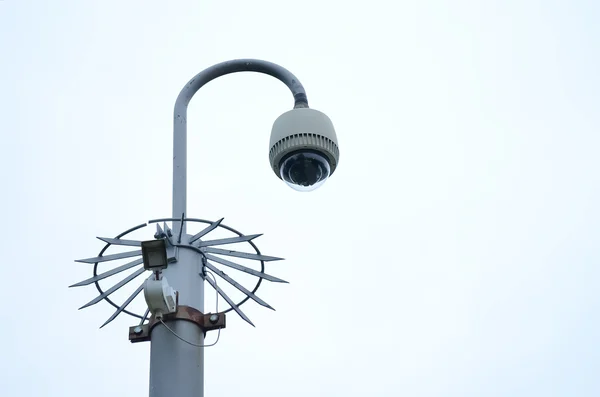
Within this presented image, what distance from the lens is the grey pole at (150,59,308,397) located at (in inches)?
206

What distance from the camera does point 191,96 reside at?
6.64m

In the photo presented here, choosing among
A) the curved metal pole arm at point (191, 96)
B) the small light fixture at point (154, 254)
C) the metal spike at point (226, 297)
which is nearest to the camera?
the small light fixture at point (154, 254)

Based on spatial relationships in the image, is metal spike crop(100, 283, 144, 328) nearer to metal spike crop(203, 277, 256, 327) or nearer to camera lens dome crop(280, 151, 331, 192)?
metal spike crop(203, 277, 256, 327)

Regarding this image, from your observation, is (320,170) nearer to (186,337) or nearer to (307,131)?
(307,131)

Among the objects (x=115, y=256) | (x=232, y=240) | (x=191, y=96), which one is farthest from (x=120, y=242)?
(x=191, y=96)

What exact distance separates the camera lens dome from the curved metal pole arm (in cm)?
53

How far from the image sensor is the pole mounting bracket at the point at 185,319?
5453 millimetres

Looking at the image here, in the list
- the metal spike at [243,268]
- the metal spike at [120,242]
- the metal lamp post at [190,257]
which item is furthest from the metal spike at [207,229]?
the metal spike at [120,242]

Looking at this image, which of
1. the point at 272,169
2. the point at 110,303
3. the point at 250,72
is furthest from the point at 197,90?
the point at 110,303

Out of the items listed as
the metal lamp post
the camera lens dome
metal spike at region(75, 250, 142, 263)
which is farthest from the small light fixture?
the camera lens dome

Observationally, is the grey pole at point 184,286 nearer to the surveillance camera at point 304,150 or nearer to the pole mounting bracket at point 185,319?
the pole mounting bracket at point 185,319

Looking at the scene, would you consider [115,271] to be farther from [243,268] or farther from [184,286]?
[243,268]

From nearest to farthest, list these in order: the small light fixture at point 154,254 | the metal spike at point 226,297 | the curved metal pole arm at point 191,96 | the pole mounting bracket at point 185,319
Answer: the small light fixture at point 154,254, the pole mounting bracket at point 185,319, the metal spike at point 226,297, the curved metal pole arm at point 191,96

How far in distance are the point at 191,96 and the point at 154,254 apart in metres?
1.83
